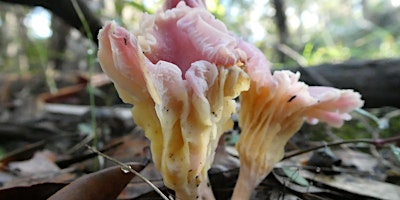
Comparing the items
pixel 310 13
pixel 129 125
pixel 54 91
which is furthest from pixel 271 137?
pixel 310 13

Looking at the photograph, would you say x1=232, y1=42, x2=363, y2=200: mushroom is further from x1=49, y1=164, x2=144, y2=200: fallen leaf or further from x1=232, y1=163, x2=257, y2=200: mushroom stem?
x1=49, y1=164, x2=144, y2=200: fallen leaf

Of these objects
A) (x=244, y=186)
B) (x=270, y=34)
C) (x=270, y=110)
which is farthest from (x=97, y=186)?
(x=270, y=34)

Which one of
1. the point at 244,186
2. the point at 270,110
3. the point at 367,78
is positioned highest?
the point at 367,78

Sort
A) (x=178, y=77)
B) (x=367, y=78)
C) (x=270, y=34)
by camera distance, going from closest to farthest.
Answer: (x=178, y=77) → (x=367, y=78) → (x=270, y=34)

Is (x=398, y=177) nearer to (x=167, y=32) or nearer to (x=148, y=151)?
(x=148, y=151)

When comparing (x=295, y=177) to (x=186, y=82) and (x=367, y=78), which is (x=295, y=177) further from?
(x=367, y=78)

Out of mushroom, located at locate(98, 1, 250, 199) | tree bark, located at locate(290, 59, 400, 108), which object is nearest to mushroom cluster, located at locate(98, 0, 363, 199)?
mushroom, located at locate(98, 1, 250, 199)

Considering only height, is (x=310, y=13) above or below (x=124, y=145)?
above
